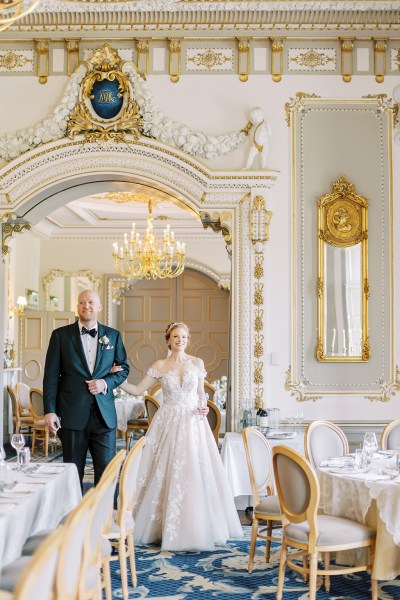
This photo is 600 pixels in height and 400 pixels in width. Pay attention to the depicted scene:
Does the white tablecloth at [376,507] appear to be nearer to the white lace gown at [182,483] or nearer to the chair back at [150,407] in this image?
the white lace gown at [182,483]

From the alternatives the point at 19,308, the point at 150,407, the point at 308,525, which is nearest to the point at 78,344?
the point at 308,525

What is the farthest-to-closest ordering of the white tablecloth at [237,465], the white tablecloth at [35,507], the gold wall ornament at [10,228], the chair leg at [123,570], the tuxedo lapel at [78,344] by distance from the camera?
the gold wall ornament at [10,228] < the white tablecloth at [237,465] < the tuxedo lapel at [78,344] < the chair leg at [123,570] < the white tablecloth at [35,507]

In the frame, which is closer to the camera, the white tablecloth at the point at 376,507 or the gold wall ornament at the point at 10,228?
the white tablecloth at the point at 376,507

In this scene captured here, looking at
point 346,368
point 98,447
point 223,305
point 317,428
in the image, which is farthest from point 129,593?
point 223,305

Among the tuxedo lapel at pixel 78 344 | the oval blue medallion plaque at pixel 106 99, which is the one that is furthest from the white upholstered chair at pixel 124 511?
the oval blue medallion plaque at pixel 106 99

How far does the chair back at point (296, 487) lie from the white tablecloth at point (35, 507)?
1346mm

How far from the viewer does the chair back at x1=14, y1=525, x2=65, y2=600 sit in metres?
2.65

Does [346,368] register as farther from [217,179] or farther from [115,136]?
[115,136]

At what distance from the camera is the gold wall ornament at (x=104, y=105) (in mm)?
8289

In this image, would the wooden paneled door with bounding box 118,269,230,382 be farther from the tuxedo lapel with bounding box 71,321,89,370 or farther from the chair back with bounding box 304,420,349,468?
the tuxedo lapel with bounding box 71,321,89,370

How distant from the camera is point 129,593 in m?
5.33

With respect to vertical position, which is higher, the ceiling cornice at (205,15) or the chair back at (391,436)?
the ceiling cornice at (205,15)

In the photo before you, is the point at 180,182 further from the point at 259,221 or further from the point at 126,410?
the point at 126,410

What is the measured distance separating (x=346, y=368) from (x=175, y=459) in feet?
7.83
